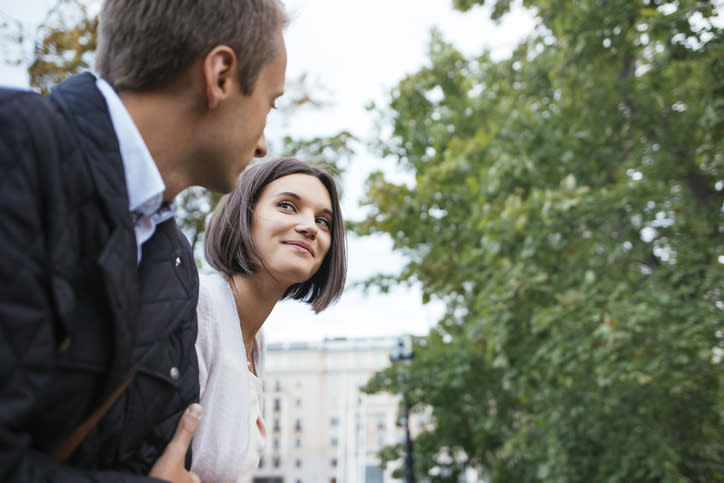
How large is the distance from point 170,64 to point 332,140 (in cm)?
691

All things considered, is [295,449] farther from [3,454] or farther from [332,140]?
[3,454]

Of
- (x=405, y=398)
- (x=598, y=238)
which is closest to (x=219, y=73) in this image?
(x=598, y=238)

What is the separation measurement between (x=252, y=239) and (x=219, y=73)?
770 mm

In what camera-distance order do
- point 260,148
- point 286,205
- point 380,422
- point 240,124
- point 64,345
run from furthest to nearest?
1. point 380,422
2. point 286,205
3. point 260,148
4. point 240,124
5. point 64,345

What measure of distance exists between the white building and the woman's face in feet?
233

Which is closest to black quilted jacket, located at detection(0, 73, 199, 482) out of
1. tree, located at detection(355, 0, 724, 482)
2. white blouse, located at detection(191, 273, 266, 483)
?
white blouse, located at detection(191, 273, 266, 483)

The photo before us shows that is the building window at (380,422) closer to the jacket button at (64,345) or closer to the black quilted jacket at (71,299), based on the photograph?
the black quilted jacket at (71,299)

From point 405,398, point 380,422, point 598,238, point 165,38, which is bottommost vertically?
point 165,38

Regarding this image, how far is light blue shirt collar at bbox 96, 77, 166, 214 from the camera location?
1.06m

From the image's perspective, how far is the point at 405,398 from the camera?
9.62 meters

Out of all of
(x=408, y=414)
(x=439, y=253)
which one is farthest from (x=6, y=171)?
(x=408, y=414)

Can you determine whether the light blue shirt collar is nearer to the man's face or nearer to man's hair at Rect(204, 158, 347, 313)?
the man's face

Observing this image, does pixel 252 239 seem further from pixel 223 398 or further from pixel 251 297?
pixel 223 398

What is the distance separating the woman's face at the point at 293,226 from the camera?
1768 mm
